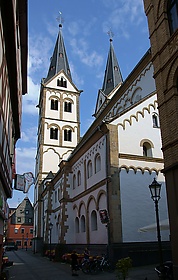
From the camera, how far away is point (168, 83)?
423 inches

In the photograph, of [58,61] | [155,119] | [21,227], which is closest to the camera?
[155,119]

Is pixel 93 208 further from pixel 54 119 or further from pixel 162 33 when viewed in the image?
pixel 54 119

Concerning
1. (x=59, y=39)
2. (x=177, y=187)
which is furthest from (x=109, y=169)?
(x=59, y=39)

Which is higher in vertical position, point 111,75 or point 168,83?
point 111,75

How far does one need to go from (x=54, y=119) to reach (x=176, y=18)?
3904cm

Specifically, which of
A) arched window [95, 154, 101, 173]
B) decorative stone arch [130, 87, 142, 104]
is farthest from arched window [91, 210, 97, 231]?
decorative stone arch [130, 87, 142, 104]

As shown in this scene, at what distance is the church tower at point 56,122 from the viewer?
151 ft

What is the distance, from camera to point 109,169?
1780 centimetres

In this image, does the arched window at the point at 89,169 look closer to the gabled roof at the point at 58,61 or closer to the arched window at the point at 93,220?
the arched window at the point at 93,220

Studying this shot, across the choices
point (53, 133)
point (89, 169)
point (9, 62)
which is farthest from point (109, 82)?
point (9, 62)

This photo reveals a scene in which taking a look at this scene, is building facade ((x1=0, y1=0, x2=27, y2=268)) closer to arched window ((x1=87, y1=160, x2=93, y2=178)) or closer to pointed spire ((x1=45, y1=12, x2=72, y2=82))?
arched window ((x1=87, y1=160, x2=93, y2=178))

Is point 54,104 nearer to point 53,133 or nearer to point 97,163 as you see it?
point 53,133

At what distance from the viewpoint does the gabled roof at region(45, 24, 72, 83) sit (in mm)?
53778

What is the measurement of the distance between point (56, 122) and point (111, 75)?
12547 mm
